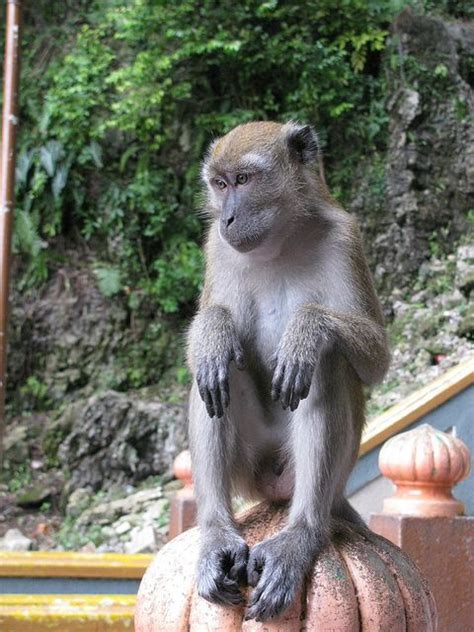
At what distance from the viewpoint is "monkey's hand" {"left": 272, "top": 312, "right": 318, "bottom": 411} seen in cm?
265

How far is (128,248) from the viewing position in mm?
12836

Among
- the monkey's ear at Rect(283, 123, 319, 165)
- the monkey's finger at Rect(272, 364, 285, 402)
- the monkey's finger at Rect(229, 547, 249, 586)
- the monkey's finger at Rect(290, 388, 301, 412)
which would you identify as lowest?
the monkey's finger at Rect(229, 547, 249, 586)

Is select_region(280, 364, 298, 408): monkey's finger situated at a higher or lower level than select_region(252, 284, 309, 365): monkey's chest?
lower

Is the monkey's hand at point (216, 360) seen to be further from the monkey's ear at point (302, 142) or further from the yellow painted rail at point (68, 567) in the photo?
the yellow painted rail at point (68, 567)

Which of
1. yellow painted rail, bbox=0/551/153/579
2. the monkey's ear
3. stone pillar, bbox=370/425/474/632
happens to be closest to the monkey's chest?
the monkey's ear

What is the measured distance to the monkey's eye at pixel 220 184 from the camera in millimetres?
3113

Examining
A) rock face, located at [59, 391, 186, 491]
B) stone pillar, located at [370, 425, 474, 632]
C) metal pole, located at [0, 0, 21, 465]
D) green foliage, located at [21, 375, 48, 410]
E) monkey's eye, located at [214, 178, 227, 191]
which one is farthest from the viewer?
green foliage, located at [21, 375, 48, 410]

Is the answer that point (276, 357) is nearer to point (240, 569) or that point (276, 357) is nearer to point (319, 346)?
point (319, 346)

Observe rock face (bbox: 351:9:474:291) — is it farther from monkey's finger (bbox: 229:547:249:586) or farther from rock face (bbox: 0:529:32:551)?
monkey's finger (bbox: 229:547:249:586)

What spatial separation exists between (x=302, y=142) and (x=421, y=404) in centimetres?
251

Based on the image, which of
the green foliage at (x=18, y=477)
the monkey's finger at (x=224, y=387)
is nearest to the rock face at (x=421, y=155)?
the green foliage at (x=18, y=477)

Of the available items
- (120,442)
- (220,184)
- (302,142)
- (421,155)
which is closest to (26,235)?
(120,442)

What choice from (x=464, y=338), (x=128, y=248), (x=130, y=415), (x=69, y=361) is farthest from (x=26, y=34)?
(x=464, y=338)

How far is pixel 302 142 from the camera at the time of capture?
11.0 ft
